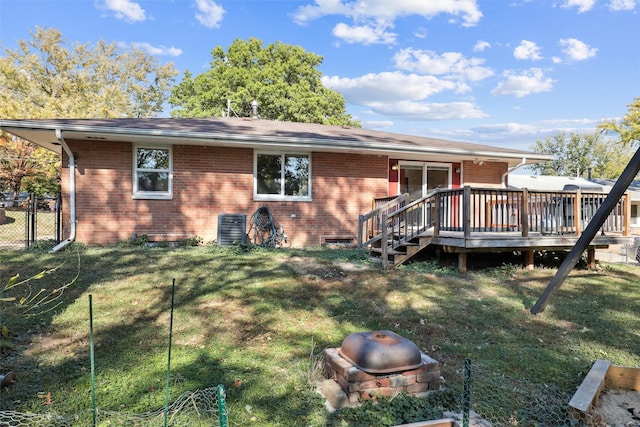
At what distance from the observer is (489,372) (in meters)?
3.69

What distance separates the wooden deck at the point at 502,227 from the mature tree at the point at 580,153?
41608 millimetres

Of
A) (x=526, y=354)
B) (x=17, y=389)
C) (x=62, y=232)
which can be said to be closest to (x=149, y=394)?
(x=17, y=389)

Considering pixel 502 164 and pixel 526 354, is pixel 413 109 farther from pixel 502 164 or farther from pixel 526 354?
pixel 526 354

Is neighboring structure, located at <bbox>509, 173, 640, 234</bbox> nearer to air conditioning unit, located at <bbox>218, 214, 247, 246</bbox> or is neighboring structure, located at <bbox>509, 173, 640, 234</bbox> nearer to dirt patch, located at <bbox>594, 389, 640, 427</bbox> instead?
air conditioning unit, located at <bbox>218, 214, 247, 246</bbox>

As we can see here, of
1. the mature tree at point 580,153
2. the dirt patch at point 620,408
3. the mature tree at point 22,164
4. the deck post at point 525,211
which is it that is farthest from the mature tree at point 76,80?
the mature tree at point 580,153

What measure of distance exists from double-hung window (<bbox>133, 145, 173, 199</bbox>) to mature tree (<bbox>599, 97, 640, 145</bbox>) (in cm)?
2279

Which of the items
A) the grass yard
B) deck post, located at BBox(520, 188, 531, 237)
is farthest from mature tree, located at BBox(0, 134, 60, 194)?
deck post, located at BBox(520, 188, 531, 237)

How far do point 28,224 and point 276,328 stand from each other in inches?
293

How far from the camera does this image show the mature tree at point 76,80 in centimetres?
2138

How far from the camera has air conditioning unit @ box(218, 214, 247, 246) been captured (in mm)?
9602

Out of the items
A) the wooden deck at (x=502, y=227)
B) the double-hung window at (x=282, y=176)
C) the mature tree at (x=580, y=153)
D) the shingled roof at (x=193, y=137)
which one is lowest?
the wooden deck at (x=502, y=227)

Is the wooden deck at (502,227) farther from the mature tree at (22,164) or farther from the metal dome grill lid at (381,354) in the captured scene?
the mature tree at (22,164)

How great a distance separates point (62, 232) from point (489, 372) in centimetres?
928

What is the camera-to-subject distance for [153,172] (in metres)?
9.74
